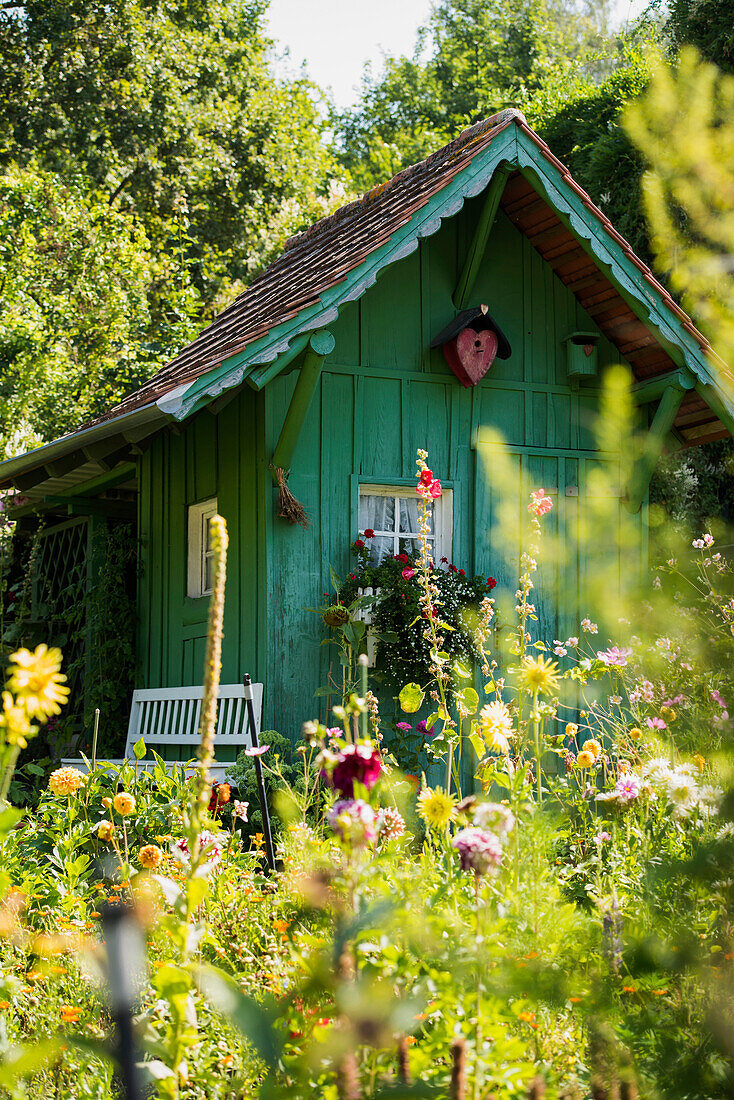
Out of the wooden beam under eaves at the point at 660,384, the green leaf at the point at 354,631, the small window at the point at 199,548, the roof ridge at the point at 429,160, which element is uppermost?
the roof ridge at the point at 429,160

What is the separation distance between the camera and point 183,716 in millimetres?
7195

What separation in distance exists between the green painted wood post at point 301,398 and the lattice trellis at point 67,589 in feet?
9.54

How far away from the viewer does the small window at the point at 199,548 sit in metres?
7.61

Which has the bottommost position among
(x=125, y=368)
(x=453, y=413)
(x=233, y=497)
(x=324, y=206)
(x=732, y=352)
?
(x=732, y=352)

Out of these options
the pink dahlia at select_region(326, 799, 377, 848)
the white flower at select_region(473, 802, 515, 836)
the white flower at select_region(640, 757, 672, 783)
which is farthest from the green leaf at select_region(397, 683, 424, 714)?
the pink dahlia at select_region(326, 799, 377, 848)

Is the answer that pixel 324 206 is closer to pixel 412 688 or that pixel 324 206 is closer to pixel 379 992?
pixel 412 688

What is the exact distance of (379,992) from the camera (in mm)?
1148

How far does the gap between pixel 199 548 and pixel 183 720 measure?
132cm

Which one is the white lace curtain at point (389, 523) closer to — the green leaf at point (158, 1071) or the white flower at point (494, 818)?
the white flower at point (494, 818)

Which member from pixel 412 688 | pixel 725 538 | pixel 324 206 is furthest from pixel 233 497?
pixel 324 206

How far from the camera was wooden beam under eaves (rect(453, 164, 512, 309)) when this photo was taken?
6789 millimetres

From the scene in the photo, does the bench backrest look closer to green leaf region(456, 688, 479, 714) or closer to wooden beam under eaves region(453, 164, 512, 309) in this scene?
green leaf region(456, 688, 479, 714)

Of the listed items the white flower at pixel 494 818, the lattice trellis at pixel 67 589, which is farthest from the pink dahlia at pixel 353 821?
the lattice trellis at pixel 67 589

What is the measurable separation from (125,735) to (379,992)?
24.9ft
